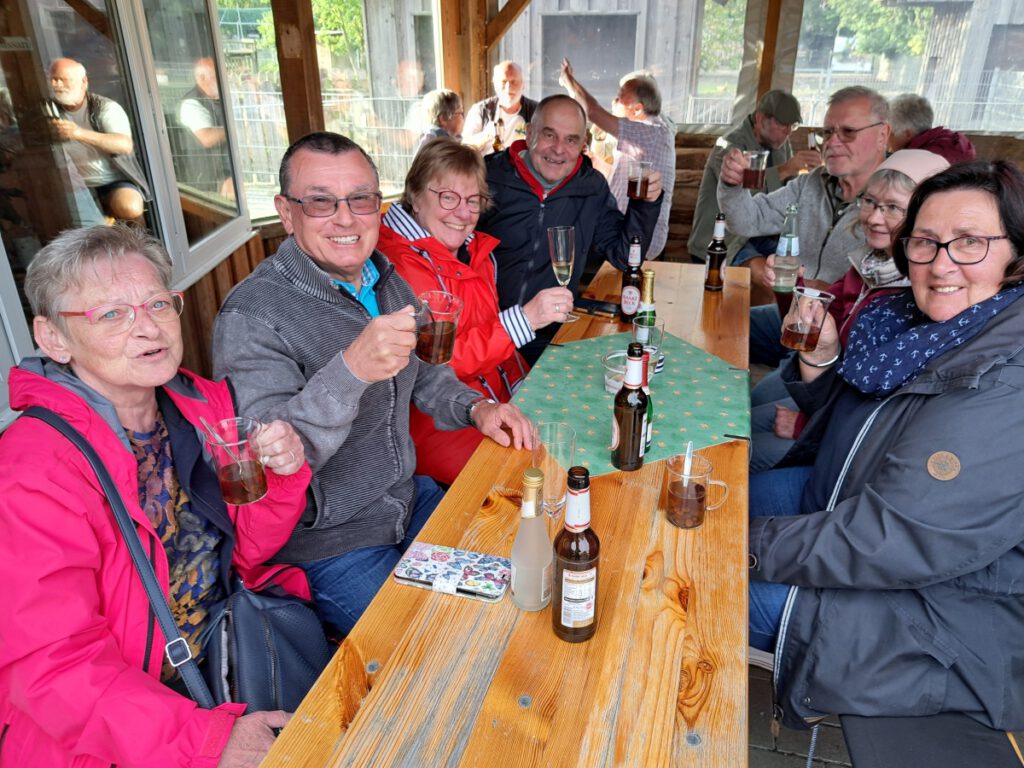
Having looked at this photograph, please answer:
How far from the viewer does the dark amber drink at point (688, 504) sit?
1.63 metres

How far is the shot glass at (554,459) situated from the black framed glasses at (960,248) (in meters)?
1.06

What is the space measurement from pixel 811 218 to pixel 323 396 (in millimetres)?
3272

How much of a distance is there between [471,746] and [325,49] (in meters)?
5.84

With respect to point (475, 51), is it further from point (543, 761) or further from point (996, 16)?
point (543, 761)

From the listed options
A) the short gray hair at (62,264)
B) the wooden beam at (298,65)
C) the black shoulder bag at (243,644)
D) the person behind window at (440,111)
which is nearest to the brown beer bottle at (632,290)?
the black shoulder bag at (243,644)

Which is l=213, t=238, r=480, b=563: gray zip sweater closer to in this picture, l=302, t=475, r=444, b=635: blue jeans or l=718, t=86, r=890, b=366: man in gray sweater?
l=302, t=475, r=444, b=635: blue jeans

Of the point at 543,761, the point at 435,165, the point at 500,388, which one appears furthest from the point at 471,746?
the point at 435,165

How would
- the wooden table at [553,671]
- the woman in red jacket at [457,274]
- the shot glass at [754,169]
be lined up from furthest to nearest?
the shot glass at [754,169], the woman in red jacket at [457,274], the wooden table at [553,671]

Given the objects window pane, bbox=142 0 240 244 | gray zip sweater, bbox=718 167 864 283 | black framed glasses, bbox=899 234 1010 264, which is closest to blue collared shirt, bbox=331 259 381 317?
black framed glasses, bbox=899 234 1010 264

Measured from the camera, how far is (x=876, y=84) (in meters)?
6.95

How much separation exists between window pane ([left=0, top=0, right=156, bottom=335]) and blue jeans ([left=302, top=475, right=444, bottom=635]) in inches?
54.6

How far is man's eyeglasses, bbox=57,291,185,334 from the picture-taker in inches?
58.7

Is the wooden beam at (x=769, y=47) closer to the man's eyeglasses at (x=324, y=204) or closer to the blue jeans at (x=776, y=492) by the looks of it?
the blue jeans at (x=776, y=492)

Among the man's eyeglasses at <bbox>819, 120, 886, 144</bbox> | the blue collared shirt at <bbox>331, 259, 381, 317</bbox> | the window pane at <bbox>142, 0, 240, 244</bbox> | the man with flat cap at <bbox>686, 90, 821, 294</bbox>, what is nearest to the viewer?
the blue collared shirt at <bbox>331, 259, 381, 317</bbox>
